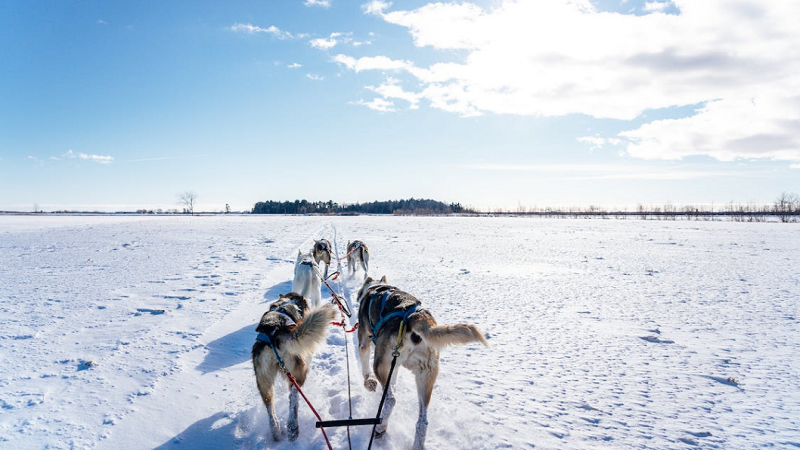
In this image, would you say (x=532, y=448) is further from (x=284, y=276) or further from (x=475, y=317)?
(x=284, y=276)

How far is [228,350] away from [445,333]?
13.1ft

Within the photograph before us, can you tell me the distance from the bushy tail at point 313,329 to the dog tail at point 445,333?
2.63 feet

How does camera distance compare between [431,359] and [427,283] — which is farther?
[427,283]

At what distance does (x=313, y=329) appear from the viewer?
3.07m

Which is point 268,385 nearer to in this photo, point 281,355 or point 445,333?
point 281,355

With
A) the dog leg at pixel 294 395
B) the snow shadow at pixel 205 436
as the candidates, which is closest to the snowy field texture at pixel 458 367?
the snow shadow at pixel 205 436

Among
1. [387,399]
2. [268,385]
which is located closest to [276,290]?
[268,385]

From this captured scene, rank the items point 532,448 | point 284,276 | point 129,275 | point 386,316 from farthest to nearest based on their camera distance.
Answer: point 284,276 < point 129,275 < point 386,316 < point 532,448

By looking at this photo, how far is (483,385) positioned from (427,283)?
5.96 meters

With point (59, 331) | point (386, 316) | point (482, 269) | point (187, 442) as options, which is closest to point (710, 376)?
point (386, 316)

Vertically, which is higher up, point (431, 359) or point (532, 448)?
point (431, 359)

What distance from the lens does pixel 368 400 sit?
4.07m

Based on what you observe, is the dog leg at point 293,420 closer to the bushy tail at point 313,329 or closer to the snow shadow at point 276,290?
the bushy tail at point 313,329

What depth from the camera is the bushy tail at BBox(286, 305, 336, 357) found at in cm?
307
